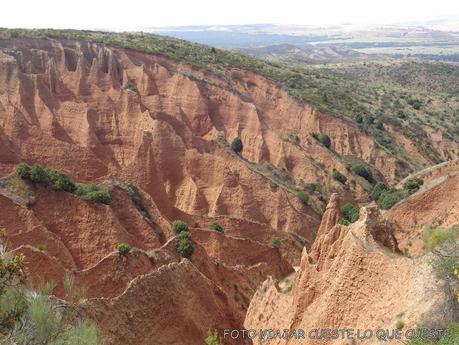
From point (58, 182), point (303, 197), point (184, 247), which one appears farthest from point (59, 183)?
point (303, 197)

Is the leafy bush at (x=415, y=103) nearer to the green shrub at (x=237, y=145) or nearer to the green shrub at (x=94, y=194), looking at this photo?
the green shrub at (x=237, y=145)

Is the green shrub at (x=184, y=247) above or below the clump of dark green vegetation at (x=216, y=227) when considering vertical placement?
above

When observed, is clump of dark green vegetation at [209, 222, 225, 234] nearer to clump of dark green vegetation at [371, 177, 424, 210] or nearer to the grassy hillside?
clump of dark green vegetation at [371, 177, 424, 210]

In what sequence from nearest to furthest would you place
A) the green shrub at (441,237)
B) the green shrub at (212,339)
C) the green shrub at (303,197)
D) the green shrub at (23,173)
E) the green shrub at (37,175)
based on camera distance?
1. the green shrub at (441,237)
2. the green shrub at (212,339)
3. the green shrub at (23,173)
4. the green shrub at (37,175)
5. the green shrub at (303,197)

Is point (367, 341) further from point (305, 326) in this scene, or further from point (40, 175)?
point (40, 175)

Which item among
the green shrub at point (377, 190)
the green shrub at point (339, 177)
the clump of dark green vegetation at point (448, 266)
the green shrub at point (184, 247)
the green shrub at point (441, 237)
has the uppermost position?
the clump of dark green vegetation at point (448, 266)

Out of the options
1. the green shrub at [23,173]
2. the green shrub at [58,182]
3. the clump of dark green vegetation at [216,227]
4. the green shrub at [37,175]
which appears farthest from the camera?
the clump of dark green vegetation at [216,227]

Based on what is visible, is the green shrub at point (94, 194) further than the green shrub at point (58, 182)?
Yes

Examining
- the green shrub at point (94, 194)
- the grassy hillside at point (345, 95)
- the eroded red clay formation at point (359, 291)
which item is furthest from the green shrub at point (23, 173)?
the grassy hillside at point (345, 95)
